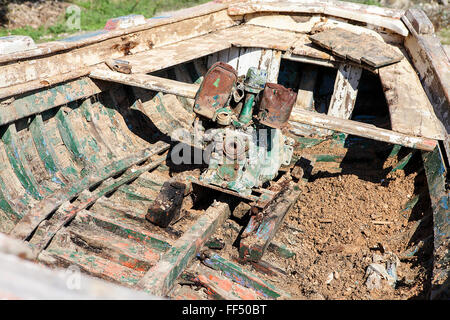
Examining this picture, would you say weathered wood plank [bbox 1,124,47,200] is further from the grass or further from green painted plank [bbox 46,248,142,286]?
the grass

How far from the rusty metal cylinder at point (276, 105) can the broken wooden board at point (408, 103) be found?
3.81 feet

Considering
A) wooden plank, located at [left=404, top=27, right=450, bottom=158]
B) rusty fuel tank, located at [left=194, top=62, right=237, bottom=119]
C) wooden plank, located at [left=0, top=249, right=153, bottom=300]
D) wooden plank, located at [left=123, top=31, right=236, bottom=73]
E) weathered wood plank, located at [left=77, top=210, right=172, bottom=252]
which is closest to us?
wooden plank, located at [left=0, top=249, right=153, bottom=300]

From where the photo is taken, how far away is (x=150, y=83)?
4.19m

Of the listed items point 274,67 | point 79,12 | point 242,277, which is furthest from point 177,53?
point 79,12

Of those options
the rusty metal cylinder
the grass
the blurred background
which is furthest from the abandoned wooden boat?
the grass

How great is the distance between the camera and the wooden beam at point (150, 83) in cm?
409

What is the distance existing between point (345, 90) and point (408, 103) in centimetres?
132

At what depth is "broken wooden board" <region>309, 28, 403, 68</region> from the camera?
17.6ft

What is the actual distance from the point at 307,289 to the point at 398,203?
51.1 inches

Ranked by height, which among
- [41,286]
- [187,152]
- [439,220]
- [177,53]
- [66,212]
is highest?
[41,286]

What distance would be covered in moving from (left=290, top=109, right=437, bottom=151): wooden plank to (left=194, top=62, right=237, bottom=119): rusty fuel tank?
63 cm

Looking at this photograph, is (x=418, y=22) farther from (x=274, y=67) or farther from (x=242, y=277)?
(x=242, y=277)
